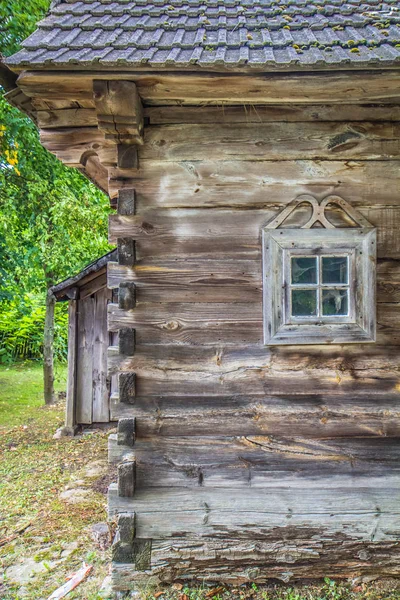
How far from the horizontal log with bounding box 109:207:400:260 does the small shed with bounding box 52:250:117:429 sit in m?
4.23

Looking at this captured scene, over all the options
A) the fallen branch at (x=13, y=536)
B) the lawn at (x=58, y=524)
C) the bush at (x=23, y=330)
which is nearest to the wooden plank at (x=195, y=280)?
the lawn at (x=58, y=524)

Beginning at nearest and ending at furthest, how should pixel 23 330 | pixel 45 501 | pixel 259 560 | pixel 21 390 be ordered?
pixel 259 560 → pixel 45 501 → pixel 21 390 → pixel 23 330

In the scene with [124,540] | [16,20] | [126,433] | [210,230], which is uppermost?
[16,20]

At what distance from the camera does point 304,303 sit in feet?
9.14

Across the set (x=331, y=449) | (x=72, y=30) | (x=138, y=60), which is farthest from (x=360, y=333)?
(x=72, y=30)

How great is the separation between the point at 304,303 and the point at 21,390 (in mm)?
9715

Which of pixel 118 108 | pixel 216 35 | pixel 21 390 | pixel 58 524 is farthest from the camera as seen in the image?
pixel 21 390

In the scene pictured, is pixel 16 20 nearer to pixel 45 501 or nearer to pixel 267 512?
pixel 45 501

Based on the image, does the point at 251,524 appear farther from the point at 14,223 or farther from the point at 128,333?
the point at 14,223

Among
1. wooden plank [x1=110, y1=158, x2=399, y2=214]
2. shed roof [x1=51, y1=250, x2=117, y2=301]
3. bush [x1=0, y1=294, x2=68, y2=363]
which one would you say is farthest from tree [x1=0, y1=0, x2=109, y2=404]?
bush [x1=0, y1=294, x2=68, y2=363]

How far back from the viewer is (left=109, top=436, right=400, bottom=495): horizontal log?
286 cm

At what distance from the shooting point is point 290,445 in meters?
2.88

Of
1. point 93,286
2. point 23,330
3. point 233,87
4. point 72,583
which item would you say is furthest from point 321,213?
point 23,330

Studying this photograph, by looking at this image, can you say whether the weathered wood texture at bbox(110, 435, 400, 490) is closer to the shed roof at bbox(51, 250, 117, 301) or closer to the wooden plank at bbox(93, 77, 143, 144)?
the wooden plank at bbox(93, 77, 143, 144)
